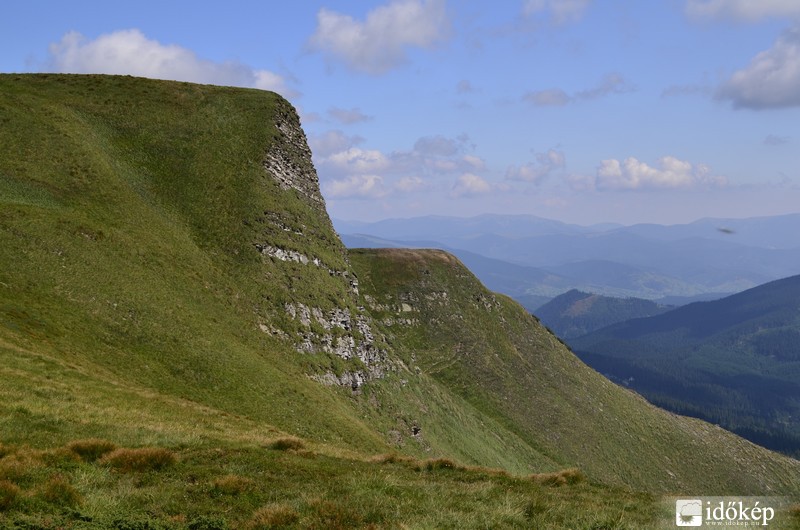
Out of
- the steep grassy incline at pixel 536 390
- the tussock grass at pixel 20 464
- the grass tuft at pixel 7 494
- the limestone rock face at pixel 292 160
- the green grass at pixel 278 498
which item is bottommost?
the steep grassy incline at pixel 536 390

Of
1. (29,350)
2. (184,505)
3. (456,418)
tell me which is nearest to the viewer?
(184,505)

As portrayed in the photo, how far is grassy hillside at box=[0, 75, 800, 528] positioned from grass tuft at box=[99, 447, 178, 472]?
0.23ft

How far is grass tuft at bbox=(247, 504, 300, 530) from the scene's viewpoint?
12281 millimetres

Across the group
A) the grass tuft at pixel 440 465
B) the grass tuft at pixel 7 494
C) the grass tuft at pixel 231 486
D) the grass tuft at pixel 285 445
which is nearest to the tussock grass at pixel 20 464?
the grass tuft at pixel 7 494

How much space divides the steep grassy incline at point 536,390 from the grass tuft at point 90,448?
7406 centimetres

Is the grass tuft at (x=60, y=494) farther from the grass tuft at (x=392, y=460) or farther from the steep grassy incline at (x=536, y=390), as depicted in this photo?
the steep grassy incline at (x=536, y=390)

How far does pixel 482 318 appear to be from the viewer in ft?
393

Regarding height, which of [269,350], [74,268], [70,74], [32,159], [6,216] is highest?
[70,74]

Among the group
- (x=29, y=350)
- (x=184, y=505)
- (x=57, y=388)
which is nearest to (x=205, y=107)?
(x=29, y=350)

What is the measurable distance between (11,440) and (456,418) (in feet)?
235

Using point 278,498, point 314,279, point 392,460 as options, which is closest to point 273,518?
point 278,498

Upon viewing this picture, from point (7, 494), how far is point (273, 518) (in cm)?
640

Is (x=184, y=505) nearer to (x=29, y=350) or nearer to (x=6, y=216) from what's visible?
(x=29, y=350)

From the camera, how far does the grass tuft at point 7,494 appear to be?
460 inches
